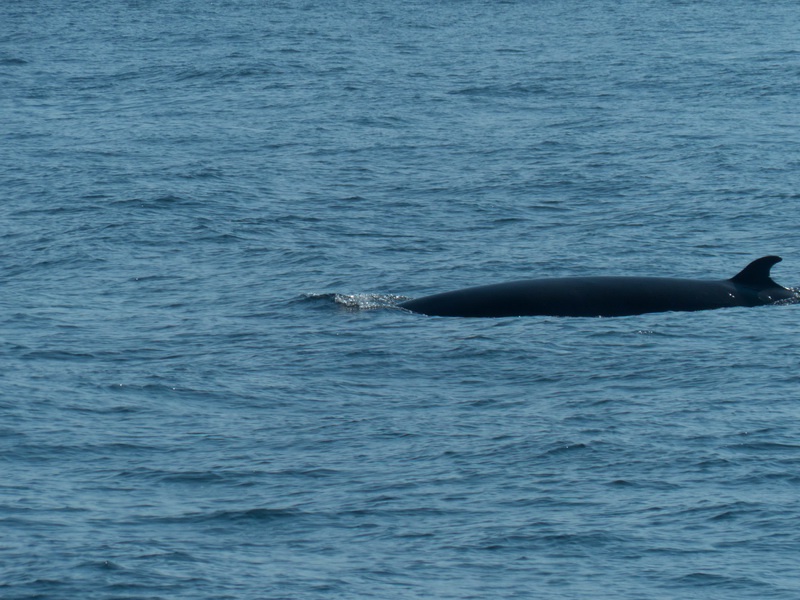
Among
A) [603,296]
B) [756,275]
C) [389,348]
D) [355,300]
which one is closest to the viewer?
[389,348]

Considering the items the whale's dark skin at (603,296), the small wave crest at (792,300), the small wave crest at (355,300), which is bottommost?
the small wave crest at (355,300)

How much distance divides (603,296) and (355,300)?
115 inches

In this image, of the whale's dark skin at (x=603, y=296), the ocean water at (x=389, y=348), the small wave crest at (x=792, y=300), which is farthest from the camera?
the small wave crest at (x=792, y=300)

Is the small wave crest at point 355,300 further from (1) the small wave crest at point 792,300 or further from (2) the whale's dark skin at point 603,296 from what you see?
(1) the small wave crest at point 792,300

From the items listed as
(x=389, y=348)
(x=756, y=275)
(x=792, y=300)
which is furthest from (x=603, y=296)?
(x=389, y=348)

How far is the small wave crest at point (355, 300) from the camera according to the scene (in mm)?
17922

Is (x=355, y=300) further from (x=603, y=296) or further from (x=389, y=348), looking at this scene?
(x=603, y=296)

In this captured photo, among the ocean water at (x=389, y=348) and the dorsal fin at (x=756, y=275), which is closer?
the ocean water at (x=389, y=348)

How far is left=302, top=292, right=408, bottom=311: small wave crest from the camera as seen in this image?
17.9 metres

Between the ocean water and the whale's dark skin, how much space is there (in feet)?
1.17

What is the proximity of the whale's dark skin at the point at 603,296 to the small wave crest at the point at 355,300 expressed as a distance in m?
0.38

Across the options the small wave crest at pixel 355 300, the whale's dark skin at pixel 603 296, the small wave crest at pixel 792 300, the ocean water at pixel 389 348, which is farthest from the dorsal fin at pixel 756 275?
the small wave crest at pixel 355 300

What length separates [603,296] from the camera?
685 inches

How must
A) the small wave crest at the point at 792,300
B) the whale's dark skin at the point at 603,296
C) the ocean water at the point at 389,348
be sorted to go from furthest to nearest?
1. the small wave crest at the point at 792,300
2. the whale's dark skin at the point at 603,296
3. the ocean water at the point at 389,348
